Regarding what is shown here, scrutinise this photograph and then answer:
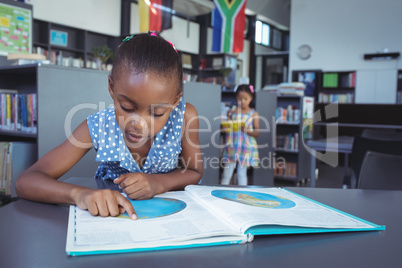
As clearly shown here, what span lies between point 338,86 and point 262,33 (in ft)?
15.1

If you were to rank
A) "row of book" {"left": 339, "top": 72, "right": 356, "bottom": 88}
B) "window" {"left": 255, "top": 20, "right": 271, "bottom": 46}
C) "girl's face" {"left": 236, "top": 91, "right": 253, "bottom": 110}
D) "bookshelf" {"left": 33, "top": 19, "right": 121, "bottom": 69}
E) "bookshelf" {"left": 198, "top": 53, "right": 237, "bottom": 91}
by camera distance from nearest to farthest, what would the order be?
"girl's face" {"left": 236, "top": 91, "right": 253, "bottom": 110} < "bookshelf" {"left": 33, "top": 19, "right": 121, "bottom": 69} < "row of book" {"left": 339, "top": 72, "right": 356, "bottom": 88} < "bookshelf" {"left": 198, "top": 53, "right": 237, "bottom": 91} < "window" {"left": 255, "top": 20, "right": 271, "bottom": 46}

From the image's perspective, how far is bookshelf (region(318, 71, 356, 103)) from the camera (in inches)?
333

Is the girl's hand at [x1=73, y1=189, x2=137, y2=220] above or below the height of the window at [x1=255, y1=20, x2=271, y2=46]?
below

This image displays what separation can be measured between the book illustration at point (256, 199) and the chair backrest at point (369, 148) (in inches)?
54.7

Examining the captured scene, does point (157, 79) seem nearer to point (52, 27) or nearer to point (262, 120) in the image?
point (262, 120)

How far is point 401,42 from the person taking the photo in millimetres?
7805

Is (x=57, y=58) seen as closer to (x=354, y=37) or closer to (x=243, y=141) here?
(x=243, y=141)

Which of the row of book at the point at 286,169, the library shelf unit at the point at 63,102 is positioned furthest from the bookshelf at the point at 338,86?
the library shelf unit at the point at 63,102

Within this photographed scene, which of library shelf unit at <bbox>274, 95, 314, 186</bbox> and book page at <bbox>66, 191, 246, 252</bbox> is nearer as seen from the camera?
book page at <bbox>66, 191, 246, 252</bbox>

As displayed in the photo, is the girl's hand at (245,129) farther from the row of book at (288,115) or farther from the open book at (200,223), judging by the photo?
the open book at (200,223)

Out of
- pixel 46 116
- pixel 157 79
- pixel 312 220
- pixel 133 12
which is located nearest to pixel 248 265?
pixel 312 220

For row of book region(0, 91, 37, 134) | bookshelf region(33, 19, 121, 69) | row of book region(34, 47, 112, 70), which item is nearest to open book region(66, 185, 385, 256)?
row of book region(0, 91, 37, 134)

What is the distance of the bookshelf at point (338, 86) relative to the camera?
8.46 m

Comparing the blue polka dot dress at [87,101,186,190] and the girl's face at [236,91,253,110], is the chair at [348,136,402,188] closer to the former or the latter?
the blue polka dot dress at [87,101,186,190]
